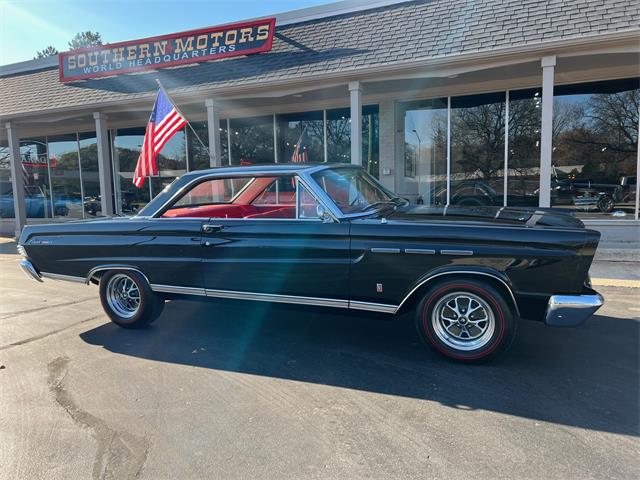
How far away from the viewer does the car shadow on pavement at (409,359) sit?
3023 millimetres

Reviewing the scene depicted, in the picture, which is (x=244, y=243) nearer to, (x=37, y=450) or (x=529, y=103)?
(x=37, y=450)

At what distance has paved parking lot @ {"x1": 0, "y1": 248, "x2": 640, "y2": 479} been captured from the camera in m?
2.46

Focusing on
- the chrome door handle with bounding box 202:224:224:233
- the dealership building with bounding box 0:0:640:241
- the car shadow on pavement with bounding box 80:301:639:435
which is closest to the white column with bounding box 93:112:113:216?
the dealership building with bounding box 0:0:640:241

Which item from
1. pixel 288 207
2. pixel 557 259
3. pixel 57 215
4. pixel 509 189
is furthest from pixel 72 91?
pixel 557 259

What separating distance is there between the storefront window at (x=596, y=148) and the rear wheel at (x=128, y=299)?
8.78 metres

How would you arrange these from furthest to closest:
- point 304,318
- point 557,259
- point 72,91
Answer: point 72,91, point 304,318, point 557,259

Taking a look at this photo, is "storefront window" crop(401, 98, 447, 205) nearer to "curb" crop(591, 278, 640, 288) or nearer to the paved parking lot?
"curb" crop(591, 278, 640, 288)

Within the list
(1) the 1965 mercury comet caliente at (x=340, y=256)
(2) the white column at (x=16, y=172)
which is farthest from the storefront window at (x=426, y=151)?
(2) the white column at (x=16, y=172)

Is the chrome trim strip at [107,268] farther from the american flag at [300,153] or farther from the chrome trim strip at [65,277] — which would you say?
the american flag at [300,153]

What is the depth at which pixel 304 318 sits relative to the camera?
16.2 feet

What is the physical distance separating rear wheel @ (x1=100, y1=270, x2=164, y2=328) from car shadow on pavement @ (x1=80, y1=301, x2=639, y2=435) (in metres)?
0.13

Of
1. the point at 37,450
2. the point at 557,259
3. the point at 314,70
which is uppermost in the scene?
the point at 314,70

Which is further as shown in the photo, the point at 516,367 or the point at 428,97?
the point at 428,97

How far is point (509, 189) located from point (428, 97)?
9.43ft
